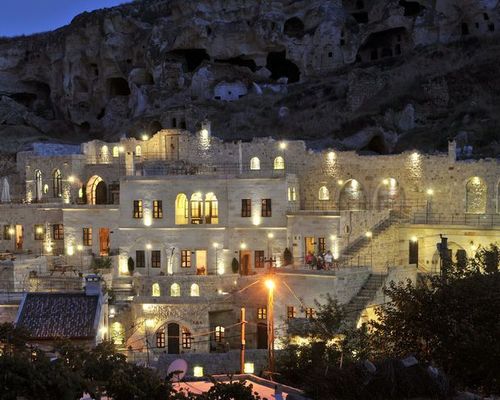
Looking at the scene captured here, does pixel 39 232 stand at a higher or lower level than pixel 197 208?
lower

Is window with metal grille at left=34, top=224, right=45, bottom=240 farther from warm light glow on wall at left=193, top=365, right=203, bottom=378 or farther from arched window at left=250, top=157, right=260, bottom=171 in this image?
warm light glow on wall at left=193, top=365, right=203, bottom=378

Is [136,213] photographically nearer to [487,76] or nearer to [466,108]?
[466,108]

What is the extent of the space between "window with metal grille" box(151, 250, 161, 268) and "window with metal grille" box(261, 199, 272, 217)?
6.18m

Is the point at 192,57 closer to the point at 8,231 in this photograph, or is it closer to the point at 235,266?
the point at 8,231

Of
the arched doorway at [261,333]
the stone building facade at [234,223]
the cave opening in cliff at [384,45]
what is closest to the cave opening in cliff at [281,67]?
the cave opening in cliff at [384,45]

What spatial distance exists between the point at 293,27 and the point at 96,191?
2732 centimetres

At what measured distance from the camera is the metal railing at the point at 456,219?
38625 mm

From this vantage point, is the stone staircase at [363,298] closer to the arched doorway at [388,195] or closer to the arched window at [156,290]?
the arched doorway at [388,195]

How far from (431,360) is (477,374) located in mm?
1277

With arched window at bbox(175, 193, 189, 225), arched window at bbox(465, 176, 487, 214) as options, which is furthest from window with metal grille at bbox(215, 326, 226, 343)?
arched window at bbox(465, 176, 487, 214)

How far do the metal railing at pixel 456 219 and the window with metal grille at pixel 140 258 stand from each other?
14.8m

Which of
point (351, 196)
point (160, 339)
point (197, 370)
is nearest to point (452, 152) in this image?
point (351, 196)

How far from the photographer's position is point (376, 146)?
1978 inches

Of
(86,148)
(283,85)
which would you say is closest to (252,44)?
(283,85)
